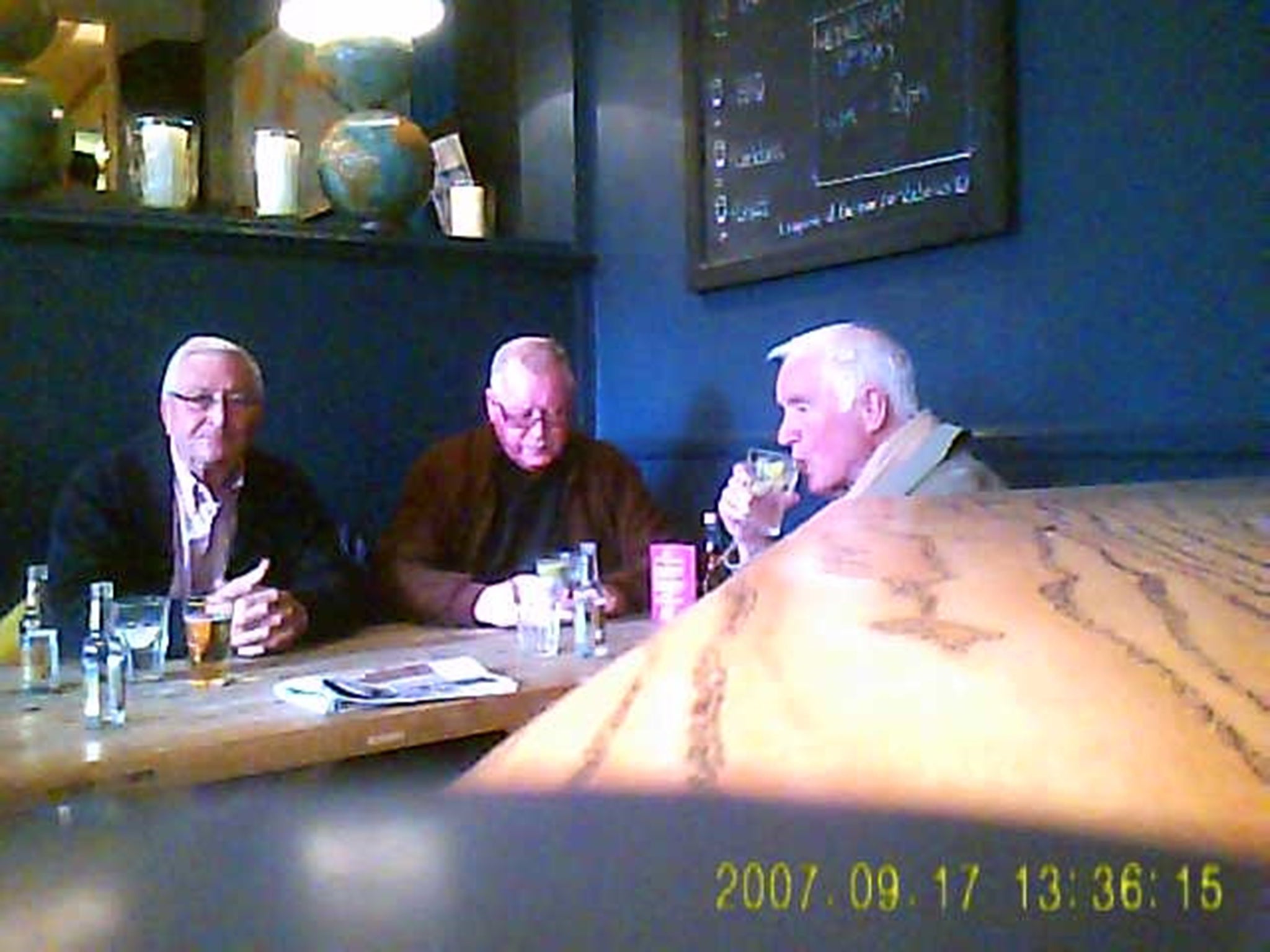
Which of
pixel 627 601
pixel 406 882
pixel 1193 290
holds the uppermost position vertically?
pixel 1193 290

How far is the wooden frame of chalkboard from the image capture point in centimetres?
243

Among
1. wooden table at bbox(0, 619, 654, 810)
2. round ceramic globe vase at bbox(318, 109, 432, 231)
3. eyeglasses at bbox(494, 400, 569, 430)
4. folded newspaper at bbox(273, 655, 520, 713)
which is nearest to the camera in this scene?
wooden table at bbox(0, 619, 654, 810)

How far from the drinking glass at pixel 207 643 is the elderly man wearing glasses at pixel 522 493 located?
79 cm

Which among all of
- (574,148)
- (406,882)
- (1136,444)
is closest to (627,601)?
(1136,444)

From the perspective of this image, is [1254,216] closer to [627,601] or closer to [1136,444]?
[1136,444]

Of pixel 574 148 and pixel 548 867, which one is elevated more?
pixel 574 148

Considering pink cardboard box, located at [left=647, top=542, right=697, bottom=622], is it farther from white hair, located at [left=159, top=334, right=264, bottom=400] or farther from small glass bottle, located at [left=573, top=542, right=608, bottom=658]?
white hair, located at [left=159, top=334, right=264, bottom=400]

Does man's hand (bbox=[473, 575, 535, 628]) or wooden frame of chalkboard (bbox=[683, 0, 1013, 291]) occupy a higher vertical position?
wooden frame of chalkboard (bbox=[683, 0, 1013, 291])

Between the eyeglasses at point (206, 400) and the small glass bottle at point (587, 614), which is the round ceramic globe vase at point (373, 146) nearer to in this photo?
the eyeglasses at point (206, 400)

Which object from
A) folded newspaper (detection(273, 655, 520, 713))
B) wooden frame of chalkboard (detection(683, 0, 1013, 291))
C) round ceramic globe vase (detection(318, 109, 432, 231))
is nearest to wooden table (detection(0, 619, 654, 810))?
folded newspaper (detection(273, 655, 520, 713))

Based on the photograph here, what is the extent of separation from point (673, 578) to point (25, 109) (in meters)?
1.77

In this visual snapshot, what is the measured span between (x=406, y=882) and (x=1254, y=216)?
6.59 ft

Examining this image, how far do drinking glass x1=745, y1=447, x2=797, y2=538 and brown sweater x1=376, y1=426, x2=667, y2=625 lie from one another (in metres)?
0.36

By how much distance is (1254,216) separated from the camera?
1999 mm
